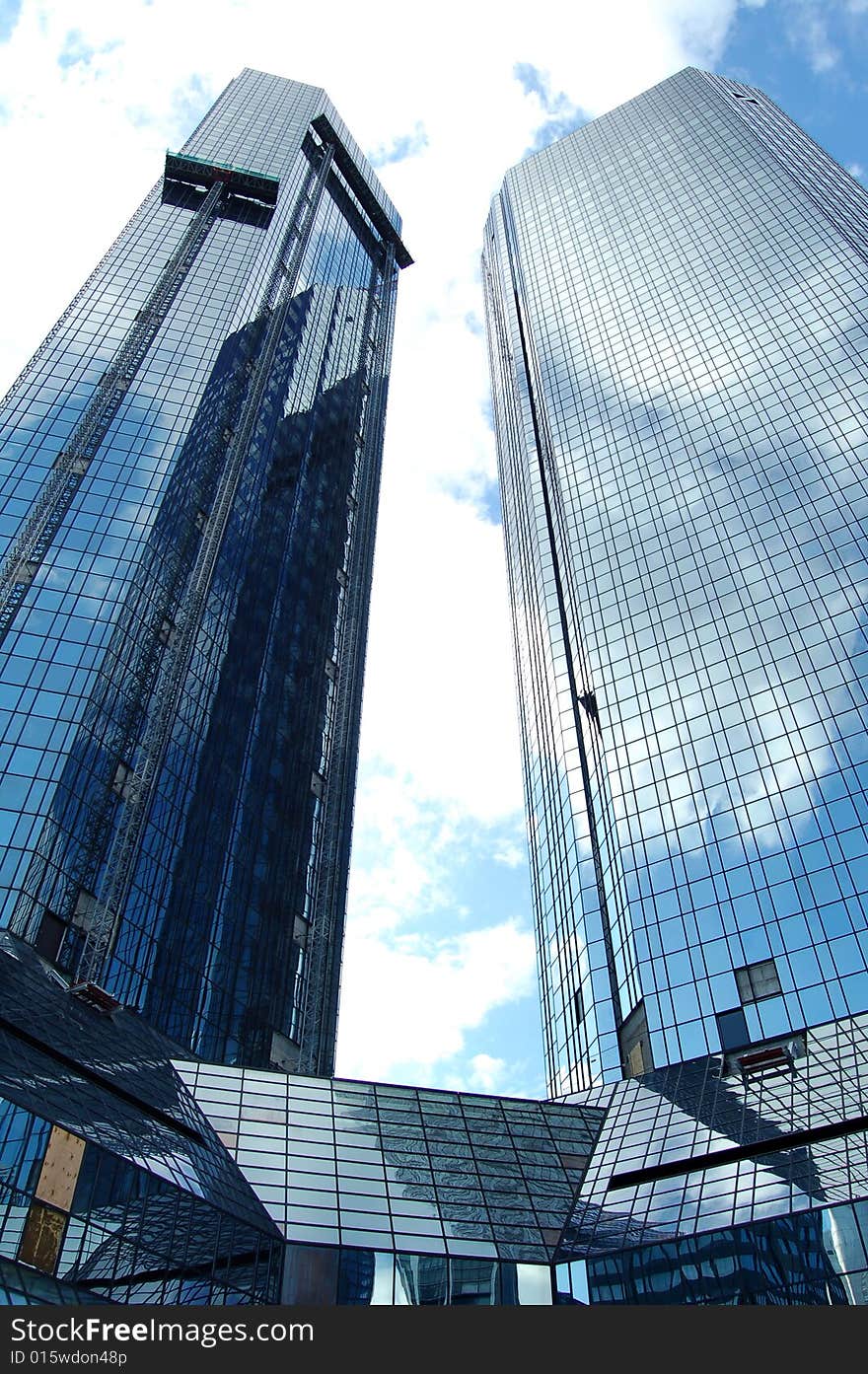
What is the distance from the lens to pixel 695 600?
8931 centimetres

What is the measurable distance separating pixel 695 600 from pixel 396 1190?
5611cm

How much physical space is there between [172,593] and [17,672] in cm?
2110

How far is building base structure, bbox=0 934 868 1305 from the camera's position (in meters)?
42.8

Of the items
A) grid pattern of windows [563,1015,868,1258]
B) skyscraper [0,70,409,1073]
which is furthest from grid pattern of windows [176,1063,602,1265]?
skyscraper [0,70,409,1073]

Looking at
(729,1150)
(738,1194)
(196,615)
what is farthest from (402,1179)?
(196,615)

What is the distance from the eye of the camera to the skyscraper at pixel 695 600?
69375 millimetres

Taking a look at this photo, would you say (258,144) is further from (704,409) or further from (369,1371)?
(369,1371)

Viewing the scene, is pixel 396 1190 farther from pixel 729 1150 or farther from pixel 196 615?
pixel 196 615

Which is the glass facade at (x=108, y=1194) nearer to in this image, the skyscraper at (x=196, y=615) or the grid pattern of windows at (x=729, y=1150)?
the skyscraper at (x=196, y=615)

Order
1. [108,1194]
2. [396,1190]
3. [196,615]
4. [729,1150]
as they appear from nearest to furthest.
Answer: [108,1194] → [396,1190] → [729,1150] → [196,615]

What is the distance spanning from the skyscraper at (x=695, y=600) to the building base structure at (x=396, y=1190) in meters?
11.6

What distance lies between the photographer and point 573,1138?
59.2 m

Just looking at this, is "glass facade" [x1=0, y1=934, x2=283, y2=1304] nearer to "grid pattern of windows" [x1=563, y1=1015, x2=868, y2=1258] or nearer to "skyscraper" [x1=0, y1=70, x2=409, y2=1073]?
"skyscraper" [x1=0, y1=70, x2=409, y2=1073]

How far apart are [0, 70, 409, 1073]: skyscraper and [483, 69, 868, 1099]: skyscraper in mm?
24342
